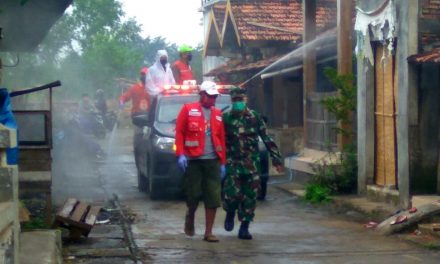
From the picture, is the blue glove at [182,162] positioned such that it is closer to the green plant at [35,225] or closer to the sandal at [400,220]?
the green plant at [35,225]

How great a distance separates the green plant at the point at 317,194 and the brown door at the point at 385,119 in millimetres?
870

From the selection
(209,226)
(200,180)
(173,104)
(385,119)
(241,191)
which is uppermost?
(173,104)

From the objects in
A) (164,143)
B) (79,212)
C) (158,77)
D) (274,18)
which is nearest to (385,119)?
(164,143)

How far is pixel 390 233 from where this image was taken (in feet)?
38.8

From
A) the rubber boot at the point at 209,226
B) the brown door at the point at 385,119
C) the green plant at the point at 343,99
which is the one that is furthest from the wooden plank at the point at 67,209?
the green plant at the point at 343,99

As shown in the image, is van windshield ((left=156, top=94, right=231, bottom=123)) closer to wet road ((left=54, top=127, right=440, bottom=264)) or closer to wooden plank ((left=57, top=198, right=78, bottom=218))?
wet road ((left=54, top=127, right=440, bottom=264))

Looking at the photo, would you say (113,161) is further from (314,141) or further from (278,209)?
(278,209)

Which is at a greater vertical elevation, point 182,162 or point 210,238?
point 182,162

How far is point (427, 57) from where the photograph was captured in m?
12.3

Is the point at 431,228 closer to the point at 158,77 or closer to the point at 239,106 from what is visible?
the point at 239,106

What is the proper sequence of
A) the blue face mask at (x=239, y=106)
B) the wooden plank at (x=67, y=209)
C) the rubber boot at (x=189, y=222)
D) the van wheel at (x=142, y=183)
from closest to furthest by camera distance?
the wooden plank at (x=67, y=209) → the rubber boot at (x=189, y=222) → the blue face mask at (x=239, y=106) → the van wheel at (x=142, y=183)

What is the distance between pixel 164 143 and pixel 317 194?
105 inches

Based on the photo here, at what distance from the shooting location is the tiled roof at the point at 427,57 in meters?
12.0

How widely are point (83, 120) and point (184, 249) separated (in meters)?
20.8
